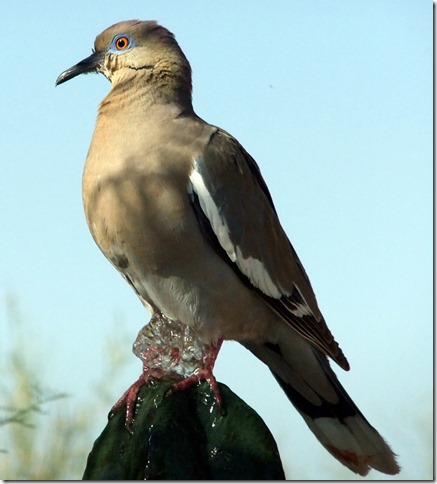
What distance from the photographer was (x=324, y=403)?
325cm

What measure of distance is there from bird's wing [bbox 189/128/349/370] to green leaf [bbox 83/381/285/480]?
0.75 meters

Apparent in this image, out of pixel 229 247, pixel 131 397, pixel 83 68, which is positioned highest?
pixel 83 68

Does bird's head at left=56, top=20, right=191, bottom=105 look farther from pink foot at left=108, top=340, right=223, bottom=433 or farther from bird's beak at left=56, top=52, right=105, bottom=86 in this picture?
pink foot at left=108, top=340, right=223, bottom=433

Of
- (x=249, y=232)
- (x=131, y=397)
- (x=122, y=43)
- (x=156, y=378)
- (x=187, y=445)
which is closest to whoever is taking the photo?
(x=187, y=445)

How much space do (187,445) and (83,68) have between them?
1594 millimetres

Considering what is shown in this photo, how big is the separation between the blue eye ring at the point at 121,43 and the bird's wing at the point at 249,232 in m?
0.45

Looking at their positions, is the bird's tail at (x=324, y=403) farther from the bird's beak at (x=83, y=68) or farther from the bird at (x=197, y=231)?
the bird's beak at (x=83, y=68)

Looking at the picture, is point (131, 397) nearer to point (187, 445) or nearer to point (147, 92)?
point (187, 445)

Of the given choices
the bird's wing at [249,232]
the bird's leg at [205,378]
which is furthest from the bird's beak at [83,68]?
the bird's leg at [205,378]

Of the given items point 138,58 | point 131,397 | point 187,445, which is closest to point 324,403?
point 131,397

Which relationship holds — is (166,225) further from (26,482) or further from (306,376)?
(26,482)

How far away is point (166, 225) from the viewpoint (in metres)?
2.93

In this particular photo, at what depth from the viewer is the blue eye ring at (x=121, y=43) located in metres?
3.28

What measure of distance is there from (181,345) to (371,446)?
0.71 m
